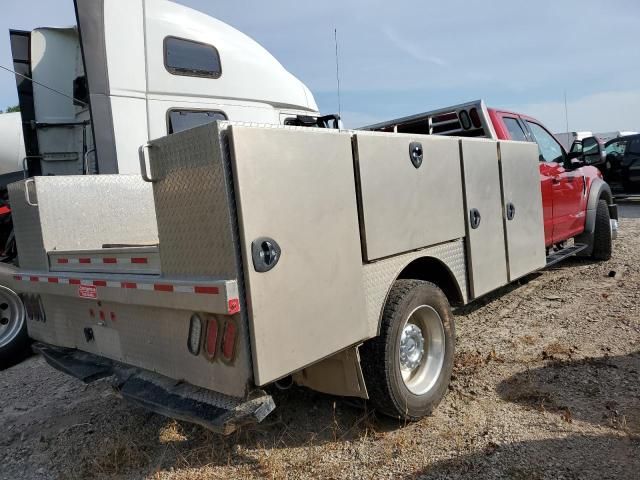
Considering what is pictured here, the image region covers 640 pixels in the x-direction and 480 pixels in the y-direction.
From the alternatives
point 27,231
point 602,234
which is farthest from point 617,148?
point 27,231

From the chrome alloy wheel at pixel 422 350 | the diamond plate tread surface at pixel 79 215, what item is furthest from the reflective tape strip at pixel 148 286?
the chrome alloy wheel at pixel 422 350

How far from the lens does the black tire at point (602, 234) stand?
7.24 metres

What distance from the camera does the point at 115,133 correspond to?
472 centimetres

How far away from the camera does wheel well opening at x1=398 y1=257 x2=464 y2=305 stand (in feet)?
11.8

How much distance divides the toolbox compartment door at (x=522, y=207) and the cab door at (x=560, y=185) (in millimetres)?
683

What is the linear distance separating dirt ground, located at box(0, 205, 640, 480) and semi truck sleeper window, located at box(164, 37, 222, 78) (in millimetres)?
3026

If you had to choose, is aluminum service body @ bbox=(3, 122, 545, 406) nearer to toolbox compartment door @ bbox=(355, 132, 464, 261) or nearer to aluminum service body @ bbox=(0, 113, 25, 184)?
toolbox compartment door @ bbox=(355, 132, 464, 261)

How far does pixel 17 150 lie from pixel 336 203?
624 cm

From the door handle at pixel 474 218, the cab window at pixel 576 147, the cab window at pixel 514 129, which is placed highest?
the cab window at pixel 514 129

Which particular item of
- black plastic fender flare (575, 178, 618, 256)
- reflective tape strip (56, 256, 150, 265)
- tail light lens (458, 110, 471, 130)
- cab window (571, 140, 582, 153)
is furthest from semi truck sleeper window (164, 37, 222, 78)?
black plastic fender flare (575, 178, 618, 256)

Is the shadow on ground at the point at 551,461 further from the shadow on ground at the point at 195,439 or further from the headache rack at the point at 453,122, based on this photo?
the headache rack at the point at 453,122

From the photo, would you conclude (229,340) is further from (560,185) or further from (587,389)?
(560,185)

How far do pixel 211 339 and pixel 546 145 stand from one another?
531 centimetres

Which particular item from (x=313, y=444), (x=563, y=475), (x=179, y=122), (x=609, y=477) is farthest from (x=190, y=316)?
(x=179, y=122)
